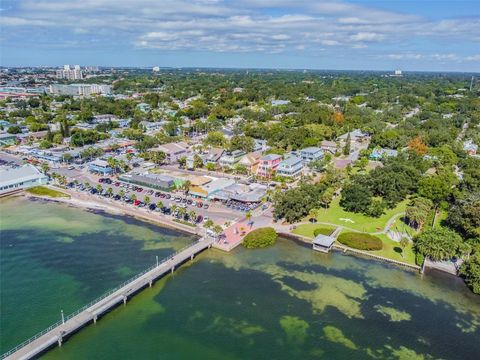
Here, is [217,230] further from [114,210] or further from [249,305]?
[114,210]

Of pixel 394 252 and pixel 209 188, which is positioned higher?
pixel 209 188

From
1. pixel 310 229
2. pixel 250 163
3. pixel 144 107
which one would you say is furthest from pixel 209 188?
pixel 144 107

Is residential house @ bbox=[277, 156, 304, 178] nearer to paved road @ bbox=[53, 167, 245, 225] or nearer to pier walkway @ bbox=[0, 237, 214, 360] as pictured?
paved road @ bbox=[53, 167, 245, 225]

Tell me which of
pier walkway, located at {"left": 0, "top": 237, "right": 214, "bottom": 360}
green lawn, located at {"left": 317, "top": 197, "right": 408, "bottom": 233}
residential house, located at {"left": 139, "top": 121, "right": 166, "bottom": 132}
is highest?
residential house, located at {"left": 139, "top": 121, "right": 166, "bottom": 132}

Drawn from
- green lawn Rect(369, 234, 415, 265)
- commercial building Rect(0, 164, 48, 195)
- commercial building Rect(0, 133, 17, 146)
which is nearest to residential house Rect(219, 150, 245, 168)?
commercial building Rect(0, 164, 48, 195)

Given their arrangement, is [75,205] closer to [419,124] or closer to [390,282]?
[390,282]

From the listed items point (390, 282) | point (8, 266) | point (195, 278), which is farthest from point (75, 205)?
point (390, 282)
